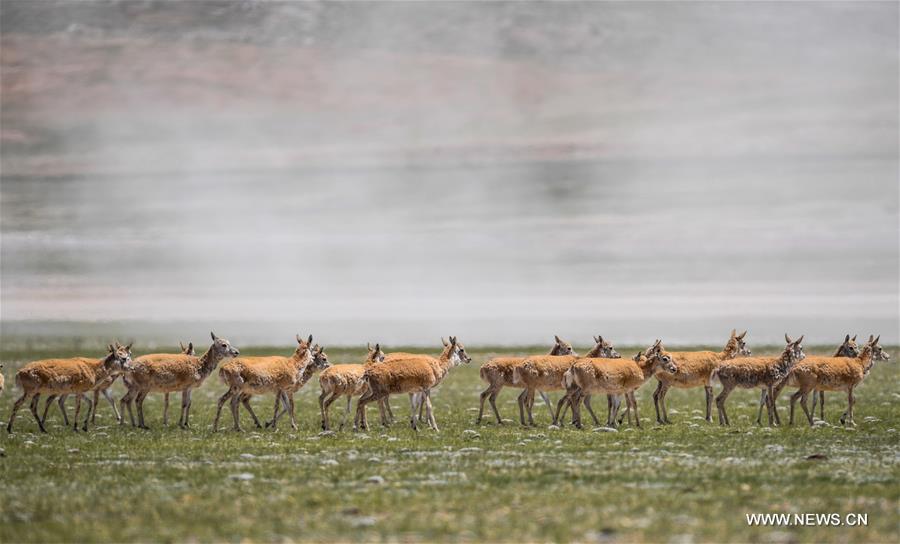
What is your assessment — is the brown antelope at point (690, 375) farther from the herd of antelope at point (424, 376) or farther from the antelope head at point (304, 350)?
the antelope head at point (304, 350)

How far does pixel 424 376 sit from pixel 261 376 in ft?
13.2

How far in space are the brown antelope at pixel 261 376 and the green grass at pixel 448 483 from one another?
1.05 m

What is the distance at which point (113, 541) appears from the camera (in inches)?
598

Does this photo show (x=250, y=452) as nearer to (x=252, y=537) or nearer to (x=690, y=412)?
(x=252, y=537)

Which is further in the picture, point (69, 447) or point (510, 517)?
point (69, 447)

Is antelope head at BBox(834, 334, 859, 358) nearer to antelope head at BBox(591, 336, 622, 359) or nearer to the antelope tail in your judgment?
antelope head at BBox(591, 336, 622, 359)

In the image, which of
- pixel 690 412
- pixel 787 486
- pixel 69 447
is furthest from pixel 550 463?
pixel 690 412

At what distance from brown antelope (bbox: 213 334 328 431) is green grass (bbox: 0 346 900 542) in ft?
3.44

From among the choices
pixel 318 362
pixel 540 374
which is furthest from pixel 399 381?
pixel 540 374

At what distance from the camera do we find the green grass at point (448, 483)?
618 inches

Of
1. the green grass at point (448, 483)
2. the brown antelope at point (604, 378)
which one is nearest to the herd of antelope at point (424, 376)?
the brown antelope at point (604, 378)

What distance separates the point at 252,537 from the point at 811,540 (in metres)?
6.91

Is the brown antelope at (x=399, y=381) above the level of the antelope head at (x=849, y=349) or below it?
below

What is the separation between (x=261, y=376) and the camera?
30.0 m
